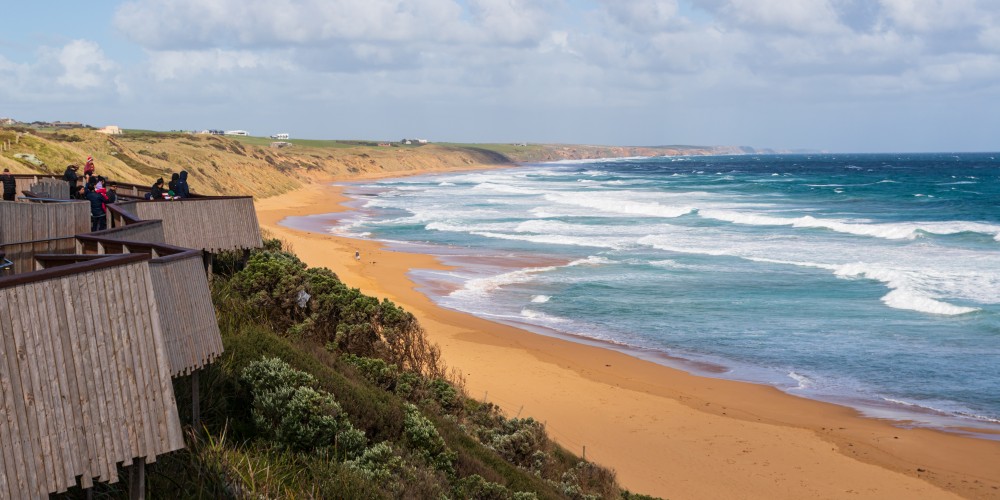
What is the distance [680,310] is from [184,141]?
7110 centimetres

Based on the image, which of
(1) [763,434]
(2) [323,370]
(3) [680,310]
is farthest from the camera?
(3) [680,310]

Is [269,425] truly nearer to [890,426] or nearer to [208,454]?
[208,454]

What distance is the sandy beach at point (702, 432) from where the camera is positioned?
45.2 ft

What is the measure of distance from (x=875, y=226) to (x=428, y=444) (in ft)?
147

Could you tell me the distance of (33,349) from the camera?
202 inches

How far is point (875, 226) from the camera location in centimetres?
4947

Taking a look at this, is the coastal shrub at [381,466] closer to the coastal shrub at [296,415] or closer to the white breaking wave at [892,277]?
the coastal shrub at [296,415]

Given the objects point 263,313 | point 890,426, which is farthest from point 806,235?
point 263,313

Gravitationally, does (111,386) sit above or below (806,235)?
above

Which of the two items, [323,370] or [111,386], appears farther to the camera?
[323,370]

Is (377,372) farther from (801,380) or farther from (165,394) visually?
(801,380)

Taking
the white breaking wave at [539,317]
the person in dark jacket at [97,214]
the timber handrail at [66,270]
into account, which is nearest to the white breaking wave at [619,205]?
the white breaking wave at [539,317]

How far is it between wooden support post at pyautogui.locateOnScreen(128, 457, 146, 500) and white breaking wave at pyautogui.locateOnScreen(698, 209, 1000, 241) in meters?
44.6

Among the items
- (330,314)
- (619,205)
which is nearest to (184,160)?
(619,205)
